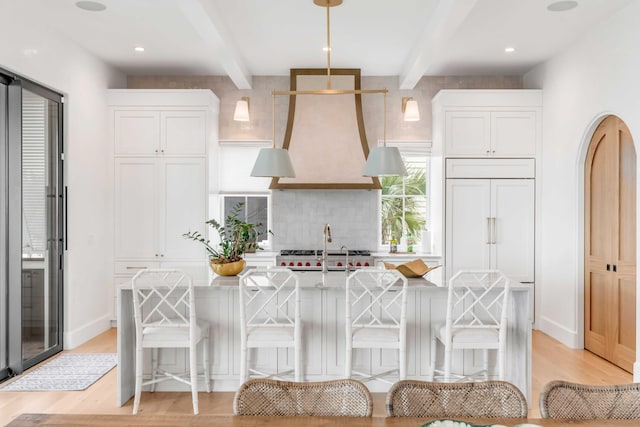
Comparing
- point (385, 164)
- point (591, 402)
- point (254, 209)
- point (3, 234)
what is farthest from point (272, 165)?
point (254, 209)

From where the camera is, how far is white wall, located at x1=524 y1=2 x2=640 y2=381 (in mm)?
4090

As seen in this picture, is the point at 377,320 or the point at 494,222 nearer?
the point at 377,320

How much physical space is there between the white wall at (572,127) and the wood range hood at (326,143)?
6.26ft

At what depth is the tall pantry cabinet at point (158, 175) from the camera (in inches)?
226

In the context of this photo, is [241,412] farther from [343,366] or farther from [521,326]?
[521,326]

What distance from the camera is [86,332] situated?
5215mm

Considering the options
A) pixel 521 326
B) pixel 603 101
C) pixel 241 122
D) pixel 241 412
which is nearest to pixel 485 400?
pixel 241 412

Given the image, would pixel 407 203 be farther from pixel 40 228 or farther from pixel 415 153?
pixel 40 228

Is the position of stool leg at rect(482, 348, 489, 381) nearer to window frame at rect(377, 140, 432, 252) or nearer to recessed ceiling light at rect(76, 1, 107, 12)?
window frame at rect(377, 140, 432, 252)

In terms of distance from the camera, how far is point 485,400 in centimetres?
153

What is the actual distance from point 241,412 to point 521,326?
2.57 m

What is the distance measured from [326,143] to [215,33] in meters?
2.04

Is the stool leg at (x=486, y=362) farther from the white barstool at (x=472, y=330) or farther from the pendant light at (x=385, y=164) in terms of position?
the pendant light at (x=385, y=164)

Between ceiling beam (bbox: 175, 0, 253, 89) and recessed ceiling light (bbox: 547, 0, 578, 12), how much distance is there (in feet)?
8.60
